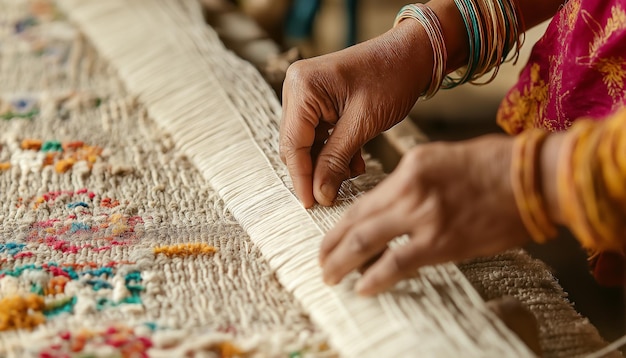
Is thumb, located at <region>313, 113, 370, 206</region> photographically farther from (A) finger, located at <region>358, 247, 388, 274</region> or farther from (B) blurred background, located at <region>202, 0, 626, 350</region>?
(B) blurred background, located at <region>202, 0, 626, 350</region>

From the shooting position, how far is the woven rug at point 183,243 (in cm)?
60

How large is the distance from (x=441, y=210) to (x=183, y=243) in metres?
0.31

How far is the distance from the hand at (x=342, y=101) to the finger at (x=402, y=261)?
7.2 inches

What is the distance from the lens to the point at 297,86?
804mm

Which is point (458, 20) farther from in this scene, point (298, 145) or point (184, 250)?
point (184, 250)

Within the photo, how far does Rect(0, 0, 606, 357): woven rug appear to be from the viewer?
0.60 m

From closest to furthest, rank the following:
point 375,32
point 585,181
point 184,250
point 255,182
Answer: point 585,181
point 184,250
point 255,182
point 375,32

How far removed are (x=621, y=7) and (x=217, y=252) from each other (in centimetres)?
48

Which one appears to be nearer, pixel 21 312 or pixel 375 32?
pixel 21 312

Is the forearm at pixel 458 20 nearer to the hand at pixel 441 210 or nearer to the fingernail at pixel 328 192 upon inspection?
the fingernail at pixel 328 192

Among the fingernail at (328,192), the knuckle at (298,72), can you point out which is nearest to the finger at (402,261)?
the fingernail at (328,192)

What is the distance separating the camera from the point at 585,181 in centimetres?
50

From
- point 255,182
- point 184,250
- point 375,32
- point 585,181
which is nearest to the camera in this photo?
point 585,181

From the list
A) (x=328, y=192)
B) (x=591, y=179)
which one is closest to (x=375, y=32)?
(x=328, y=192)
